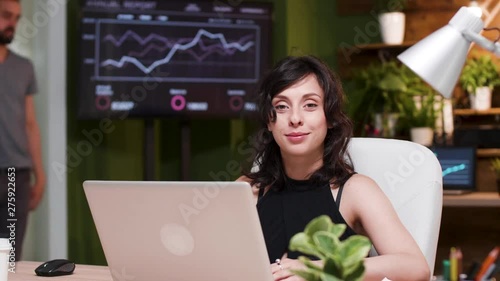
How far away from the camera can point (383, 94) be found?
4844 mm

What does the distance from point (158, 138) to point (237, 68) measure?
82 centimetres

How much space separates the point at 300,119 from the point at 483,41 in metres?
0.54

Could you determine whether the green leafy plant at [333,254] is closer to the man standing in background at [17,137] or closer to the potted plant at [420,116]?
the man standing in background at [17,137]

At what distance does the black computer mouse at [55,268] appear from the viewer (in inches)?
78.4

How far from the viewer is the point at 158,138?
5207mm

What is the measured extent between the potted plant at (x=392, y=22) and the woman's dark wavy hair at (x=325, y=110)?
124 inches

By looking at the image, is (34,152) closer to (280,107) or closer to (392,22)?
(392,22)

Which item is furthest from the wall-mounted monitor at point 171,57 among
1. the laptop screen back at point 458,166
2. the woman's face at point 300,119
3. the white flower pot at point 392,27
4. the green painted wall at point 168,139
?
the woman's face at point 300,119

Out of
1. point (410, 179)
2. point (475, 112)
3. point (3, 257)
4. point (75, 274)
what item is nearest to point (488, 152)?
point (475, 112)

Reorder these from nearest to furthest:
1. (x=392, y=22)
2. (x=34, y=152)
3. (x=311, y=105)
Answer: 1. (x=311, y=105)
2. (x=34, y=152)
3. (x=392, y=22)

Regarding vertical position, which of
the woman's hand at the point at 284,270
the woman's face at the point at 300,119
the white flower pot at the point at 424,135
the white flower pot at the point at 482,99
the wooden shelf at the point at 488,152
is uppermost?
the woman's face at the point at 300,119

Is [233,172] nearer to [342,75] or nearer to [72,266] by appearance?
[342,75]

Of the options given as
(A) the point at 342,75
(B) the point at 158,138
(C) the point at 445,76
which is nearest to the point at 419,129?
(A) the point at 342,75

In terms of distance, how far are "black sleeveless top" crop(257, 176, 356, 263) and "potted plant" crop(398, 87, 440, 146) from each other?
2.70 metres
